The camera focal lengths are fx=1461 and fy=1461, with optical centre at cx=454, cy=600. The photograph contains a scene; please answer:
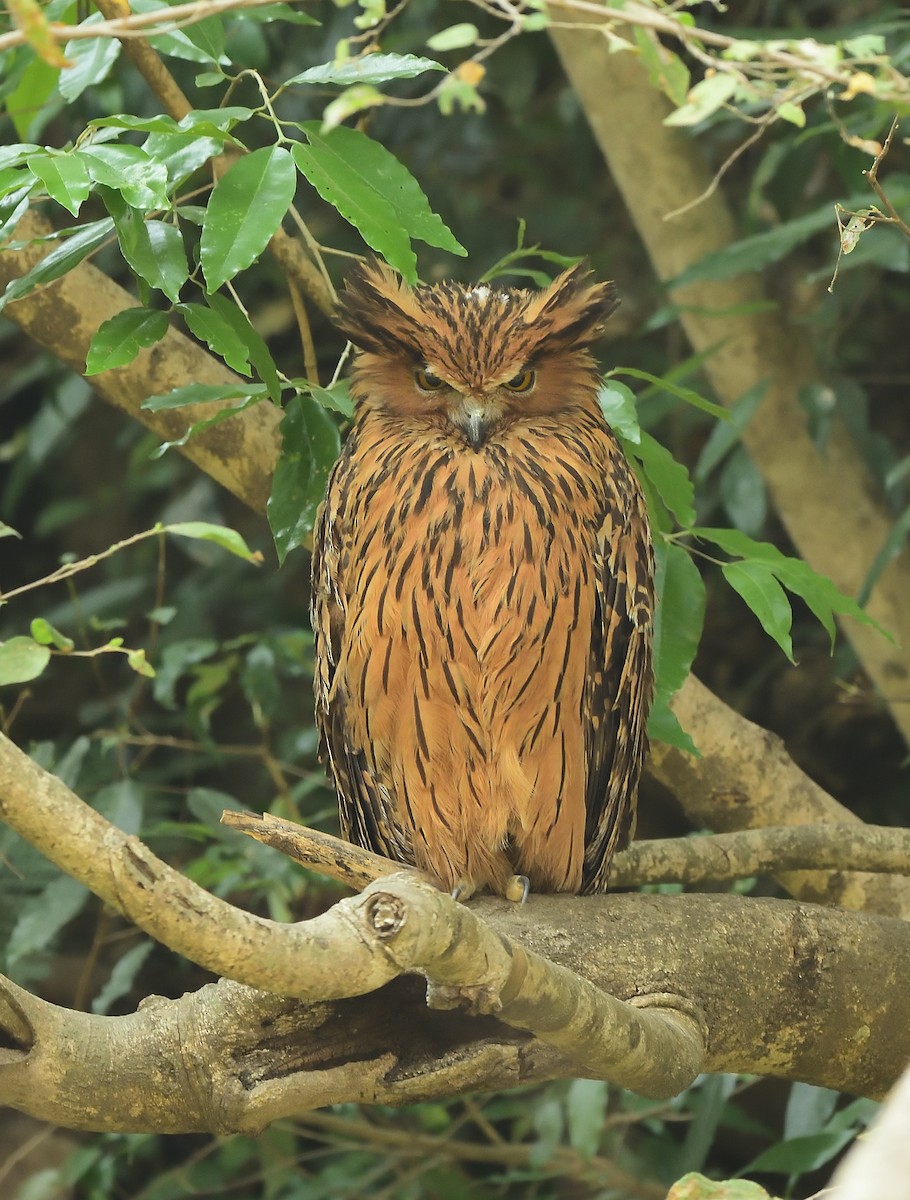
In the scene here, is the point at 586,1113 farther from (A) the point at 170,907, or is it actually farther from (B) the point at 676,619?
Answer: (A) the point at 170,907

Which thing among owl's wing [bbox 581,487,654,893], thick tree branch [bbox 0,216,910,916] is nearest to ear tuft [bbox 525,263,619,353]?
owl's wing [bbox 581,487,654,893]

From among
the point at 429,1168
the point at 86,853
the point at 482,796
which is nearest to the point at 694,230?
the point at 482,796

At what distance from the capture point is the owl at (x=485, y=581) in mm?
2254

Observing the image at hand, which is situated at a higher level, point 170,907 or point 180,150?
point 180,150

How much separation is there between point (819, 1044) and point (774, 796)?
70cm

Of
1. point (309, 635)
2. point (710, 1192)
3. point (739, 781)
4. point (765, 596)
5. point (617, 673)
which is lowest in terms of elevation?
point (739, 781)

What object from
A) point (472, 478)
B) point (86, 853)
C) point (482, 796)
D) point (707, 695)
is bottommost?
point (707, 695)

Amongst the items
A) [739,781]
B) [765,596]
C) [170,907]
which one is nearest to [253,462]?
[765,596]

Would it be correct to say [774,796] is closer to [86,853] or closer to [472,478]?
[472,478]

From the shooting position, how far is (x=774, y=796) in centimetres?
281

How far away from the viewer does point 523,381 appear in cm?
232

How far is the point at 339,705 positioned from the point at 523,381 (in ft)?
2.04

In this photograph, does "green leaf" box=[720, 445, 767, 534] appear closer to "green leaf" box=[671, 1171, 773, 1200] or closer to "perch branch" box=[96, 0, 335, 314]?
"perch branch" box=[96, 0, 335, 314]

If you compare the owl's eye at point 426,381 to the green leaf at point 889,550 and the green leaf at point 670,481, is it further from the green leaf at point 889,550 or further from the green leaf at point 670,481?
the green leaf at point 889,550
